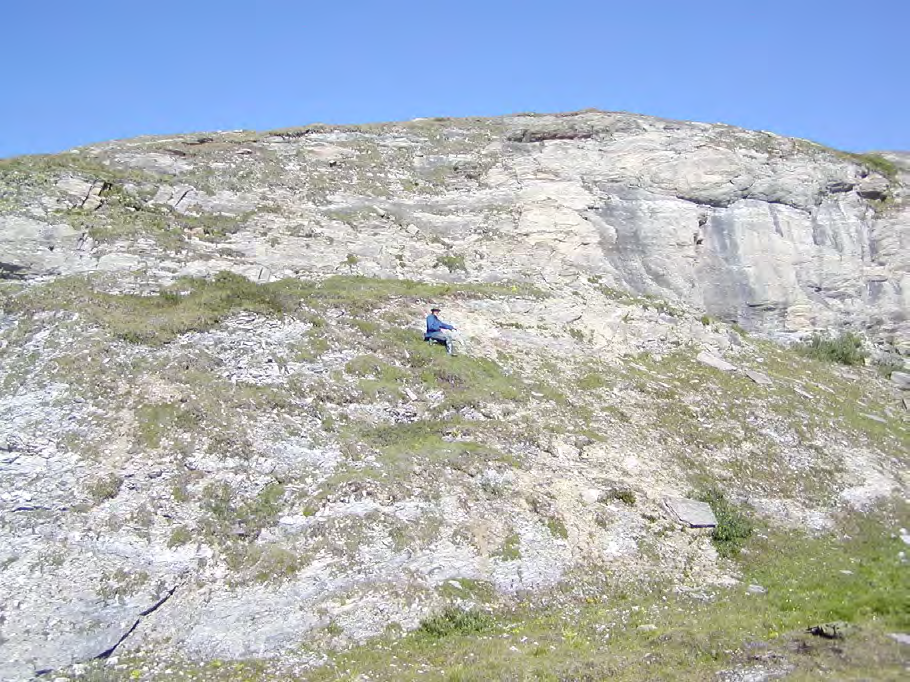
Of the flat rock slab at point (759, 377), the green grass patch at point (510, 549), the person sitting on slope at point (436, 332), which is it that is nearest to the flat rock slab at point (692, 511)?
the green grass patch at point (510, 549)

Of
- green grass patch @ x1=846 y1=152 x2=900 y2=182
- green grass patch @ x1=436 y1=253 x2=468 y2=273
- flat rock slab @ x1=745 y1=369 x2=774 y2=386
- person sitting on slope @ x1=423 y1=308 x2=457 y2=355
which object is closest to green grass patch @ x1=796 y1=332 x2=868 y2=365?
flat rock slab @ x1=745 y1=369 x2=774 y2=386

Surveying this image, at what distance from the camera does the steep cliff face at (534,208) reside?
30.8 meters

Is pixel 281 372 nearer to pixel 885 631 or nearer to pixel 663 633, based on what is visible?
pixel 663 633

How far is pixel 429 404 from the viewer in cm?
2178

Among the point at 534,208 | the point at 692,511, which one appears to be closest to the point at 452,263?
the point at 534,208

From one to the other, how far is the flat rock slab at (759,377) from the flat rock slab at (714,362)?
1.86ft

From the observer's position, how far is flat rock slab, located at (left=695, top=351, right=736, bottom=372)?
26.7m

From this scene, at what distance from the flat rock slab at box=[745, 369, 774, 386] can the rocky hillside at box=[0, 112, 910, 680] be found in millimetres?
302

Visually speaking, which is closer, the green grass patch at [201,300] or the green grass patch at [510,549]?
the green grass patch at [510,549]

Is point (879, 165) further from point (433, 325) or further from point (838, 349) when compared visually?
point (433, 325)

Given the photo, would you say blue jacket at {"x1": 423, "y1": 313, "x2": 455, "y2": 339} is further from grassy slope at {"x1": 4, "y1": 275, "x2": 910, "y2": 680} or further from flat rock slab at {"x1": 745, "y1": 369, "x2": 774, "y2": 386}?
flat rock slab at {"x1": 745, "y1": 369, "x2": 774, "y2": 386}

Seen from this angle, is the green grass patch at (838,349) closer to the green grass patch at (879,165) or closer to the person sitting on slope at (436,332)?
the green grass patch at (879,165)

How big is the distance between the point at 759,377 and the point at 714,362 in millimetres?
1614

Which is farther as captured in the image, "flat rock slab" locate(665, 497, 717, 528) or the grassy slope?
"flat rock slab" locate(665, 497, 717, 528)
